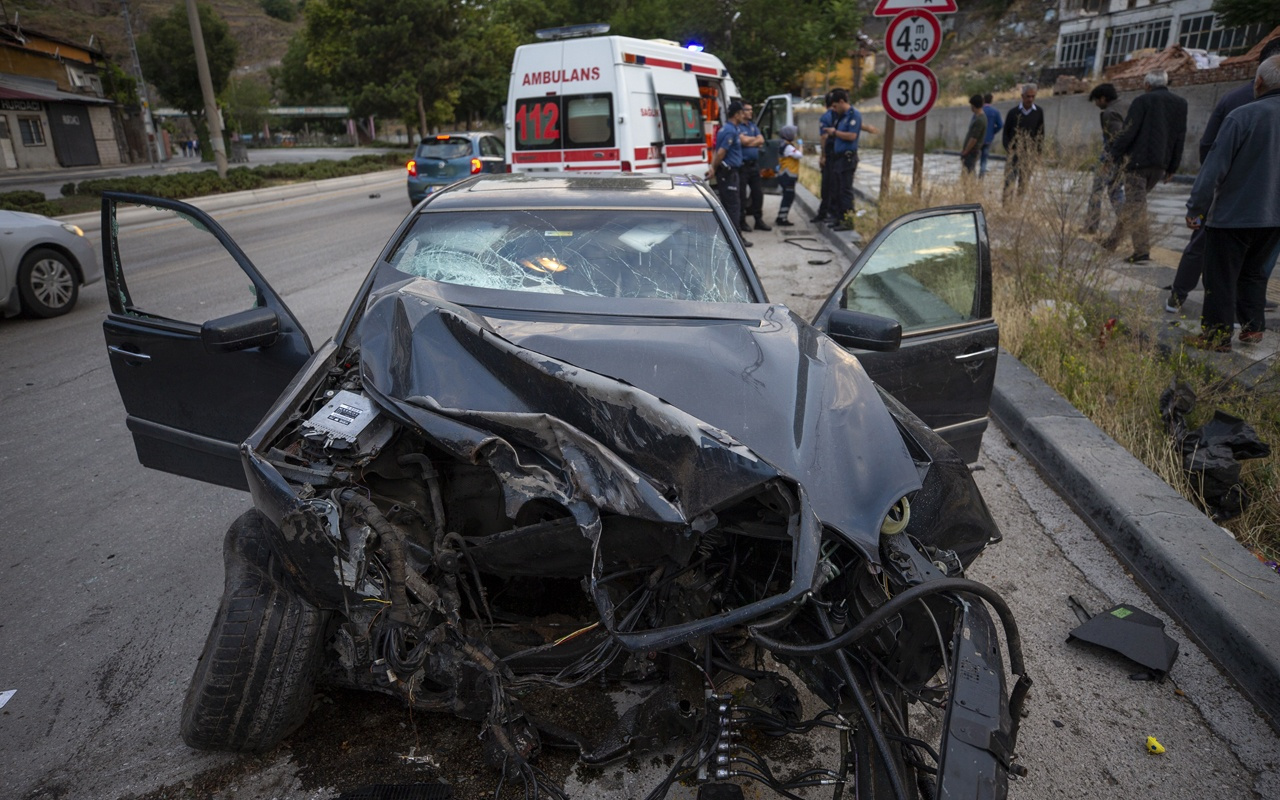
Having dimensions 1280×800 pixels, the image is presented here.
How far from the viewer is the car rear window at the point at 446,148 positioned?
1614cm

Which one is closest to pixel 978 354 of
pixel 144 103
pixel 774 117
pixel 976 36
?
pixel 774 117

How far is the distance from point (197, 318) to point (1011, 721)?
8200 mm

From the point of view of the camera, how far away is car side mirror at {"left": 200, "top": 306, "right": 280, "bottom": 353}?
10.2 ft

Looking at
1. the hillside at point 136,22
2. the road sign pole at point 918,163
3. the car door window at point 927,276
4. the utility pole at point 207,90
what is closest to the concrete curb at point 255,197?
the utility pole at point 207,90

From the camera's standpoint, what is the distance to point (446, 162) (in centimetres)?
1595

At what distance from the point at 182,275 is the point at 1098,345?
33.7 feet

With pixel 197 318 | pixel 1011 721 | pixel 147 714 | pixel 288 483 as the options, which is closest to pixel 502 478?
pixel 288 483

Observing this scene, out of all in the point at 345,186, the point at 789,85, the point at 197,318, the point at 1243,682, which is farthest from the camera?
the point at 789,85

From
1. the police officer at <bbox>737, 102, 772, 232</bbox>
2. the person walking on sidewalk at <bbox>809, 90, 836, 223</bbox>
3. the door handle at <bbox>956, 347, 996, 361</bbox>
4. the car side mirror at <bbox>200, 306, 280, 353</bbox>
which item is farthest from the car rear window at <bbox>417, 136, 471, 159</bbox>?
the door handle at <bbox>956, 347, 996, 361</bbox>

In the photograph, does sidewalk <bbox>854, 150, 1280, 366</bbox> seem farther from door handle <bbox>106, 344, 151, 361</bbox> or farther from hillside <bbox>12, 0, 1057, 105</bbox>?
hillside <bbox>12, 0, 1057, 105</bbox>

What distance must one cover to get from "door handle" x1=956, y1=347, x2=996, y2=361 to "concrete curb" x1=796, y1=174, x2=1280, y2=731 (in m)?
0.94

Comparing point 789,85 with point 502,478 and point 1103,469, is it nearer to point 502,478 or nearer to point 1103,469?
point 1103,469

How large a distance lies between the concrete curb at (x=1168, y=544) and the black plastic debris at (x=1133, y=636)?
0.18m

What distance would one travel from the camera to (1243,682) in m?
2.91
